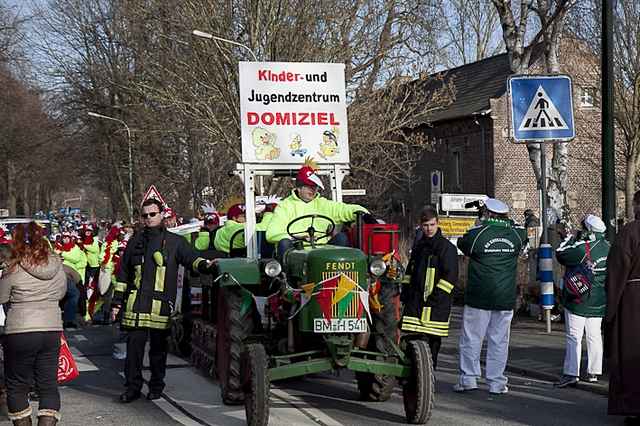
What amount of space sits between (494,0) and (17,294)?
1355cm

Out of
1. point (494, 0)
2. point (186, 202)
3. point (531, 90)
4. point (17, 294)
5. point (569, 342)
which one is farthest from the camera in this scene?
point (186, 202)

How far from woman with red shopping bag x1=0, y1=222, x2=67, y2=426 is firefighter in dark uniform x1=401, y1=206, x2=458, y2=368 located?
3.77 meters

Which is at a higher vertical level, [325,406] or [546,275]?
[546,275]

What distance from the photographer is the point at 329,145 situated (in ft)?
39.6

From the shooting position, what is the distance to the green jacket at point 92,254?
21.8 metres

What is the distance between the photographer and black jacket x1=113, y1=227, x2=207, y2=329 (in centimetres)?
1021

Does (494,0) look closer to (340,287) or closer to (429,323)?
(429,323)

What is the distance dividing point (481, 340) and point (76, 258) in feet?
39.1

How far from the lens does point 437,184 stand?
74.5ft

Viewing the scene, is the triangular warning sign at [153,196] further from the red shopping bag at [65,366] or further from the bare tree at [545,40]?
the bare tree at [545,40]

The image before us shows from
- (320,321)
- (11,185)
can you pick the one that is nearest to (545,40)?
(320,321)

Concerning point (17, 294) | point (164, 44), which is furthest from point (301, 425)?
point (164, 44)

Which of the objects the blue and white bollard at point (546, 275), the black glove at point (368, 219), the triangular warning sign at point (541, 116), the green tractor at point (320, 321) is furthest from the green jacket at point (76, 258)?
the black glove at point (368, 219)

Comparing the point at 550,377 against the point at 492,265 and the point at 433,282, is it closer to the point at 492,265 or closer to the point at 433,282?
the point at 492,265
